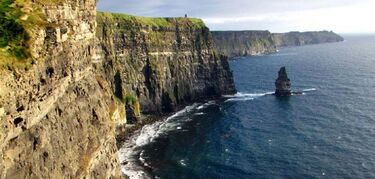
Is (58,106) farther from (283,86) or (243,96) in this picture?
(283,86)

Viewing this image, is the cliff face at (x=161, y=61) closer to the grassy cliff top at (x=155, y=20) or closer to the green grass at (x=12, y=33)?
the grassy cliff top at (x=155, y=20)

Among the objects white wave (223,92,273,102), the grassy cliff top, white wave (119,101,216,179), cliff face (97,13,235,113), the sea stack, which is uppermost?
the grassy cliff top

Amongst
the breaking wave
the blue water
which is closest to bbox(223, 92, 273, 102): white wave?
the breaking wave

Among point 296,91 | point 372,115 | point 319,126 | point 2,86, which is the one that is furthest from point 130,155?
point 296,91

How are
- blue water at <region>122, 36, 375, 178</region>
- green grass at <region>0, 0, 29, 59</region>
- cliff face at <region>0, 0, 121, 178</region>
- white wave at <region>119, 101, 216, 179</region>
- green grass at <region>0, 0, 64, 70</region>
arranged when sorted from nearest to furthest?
1. cliff face at <region>0, 0, 121, 178</region>
2. green grass at <region>0, 0, 64, 70</region>
3. green grass at <region>0, 0, 29, 59</region>
4. blue water at <region>122, 36, 375, 178</region>
5. white wave at <region>119, 101, 216, 179</region>

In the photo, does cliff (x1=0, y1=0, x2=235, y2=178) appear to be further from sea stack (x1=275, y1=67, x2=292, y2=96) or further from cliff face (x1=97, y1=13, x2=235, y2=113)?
sea stack (x1=275, y1=67, x2=292, y2=96)

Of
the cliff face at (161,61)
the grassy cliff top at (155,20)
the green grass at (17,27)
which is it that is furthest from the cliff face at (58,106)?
the grassy cliff top at (155,20)
